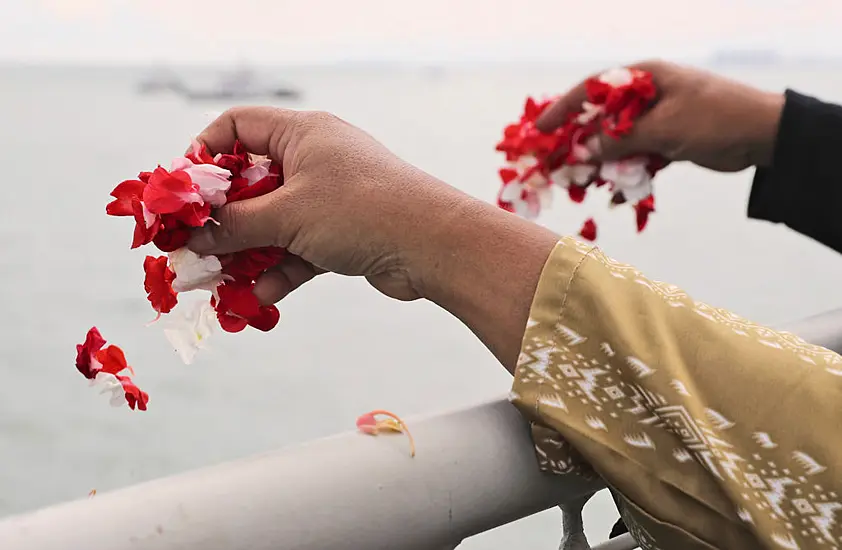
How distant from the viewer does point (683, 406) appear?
0.37m

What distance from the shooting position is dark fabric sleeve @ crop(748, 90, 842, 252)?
764 millimetres

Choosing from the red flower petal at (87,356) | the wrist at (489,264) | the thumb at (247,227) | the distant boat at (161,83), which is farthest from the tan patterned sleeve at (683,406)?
the distant boat at (161,83)

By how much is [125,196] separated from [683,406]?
293 millimetres

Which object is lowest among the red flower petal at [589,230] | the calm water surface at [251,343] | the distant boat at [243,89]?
the distant boat at [243,89]

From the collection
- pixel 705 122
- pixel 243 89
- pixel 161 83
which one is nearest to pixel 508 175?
pixel 705 122

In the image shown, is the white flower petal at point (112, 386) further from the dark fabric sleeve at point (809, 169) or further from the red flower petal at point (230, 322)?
the dark fabric sleeve at point (809, 169)

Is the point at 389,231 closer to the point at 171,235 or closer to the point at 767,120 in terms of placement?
the point at 171,235

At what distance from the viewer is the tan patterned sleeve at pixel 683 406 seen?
36 cm

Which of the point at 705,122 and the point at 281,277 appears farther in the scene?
the point at 705,122

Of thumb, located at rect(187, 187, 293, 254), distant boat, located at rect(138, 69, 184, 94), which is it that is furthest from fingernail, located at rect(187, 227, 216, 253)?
distant boat, located at rect(138, 69, 184, 94)

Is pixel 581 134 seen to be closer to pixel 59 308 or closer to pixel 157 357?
pixel 157 357

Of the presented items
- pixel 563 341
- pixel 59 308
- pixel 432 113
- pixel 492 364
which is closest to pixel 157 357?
pixel 59 308

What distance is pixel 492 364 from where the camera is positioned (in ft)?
6.41

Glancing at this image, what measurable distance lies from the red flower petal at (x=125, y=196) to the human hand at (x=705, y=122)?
508mm
